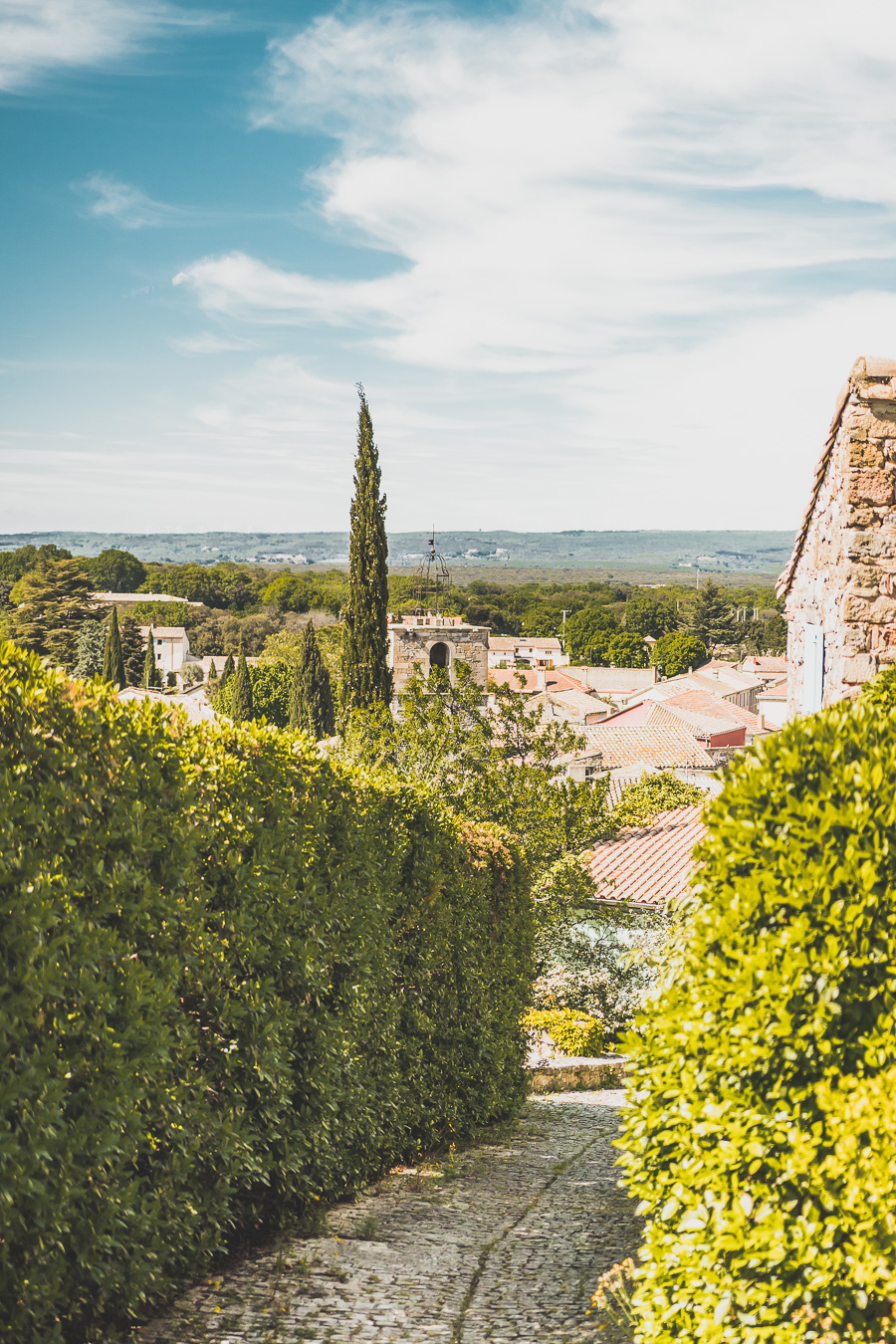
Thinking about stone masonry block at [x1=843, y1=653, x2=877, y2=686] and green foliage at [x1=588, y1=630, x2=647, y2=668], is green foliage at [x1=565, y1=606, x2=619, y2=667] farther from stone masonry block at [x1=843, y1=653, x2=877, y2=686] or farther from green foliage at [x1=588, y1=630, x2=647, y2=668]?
stone masonry block at [x1=843, y1=653, x2=877, y2=686]

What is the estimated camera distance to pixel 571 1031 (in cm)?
1648

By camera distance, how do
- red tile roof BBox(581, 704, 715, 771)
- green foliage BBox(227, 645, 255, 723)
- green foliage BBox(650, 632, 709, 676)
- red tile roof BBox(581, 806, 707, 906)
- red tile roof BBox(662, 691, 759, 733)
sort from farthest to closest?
green foliage BBox(650, 632, 709, 676), green foliage BBox(227, 645, 255, 723), red tile roof BBox(662, 691, 759, 733), red tile roof BBox(581, 704, 715, 771), red tile roof BBox(581, 806, 707, 906)

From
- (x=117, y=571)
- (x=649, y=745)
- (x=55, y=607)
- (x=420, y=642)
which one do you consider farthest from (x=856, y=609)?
(x=117, y=571)

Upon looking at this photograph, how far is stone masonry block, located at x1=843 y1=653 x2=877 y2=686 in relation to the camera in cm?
725

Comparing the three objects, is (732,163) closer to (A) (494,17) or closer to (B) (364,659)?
(A) (494,17)

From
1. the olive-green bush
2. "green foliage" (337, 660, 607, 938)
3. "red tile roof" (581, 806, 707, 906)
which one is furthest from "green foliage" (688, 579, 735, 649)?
the olive-green bush

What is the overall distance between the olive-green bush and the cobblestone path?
1415 mm

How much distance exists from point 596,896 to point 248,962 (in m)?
15.6

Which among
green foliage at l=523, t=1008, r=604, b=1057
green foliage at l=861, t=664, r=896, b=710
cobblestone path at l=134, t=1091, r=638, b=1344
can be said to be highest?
green foliage at l=861, t=664, r=896, b=710

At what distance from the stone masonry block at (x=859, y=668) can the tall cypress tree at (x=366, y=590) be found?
69.9 feet

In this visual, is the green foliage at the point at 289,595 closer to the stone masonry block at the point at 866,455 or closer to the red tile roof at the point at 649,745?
the red tile roof at the point at 649,745

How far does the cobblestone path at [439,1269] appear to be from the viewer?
3652 mm

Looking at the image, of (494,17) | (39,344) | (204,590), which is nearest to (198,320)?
(39,344)

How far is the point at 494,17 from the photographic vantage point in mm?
12273
